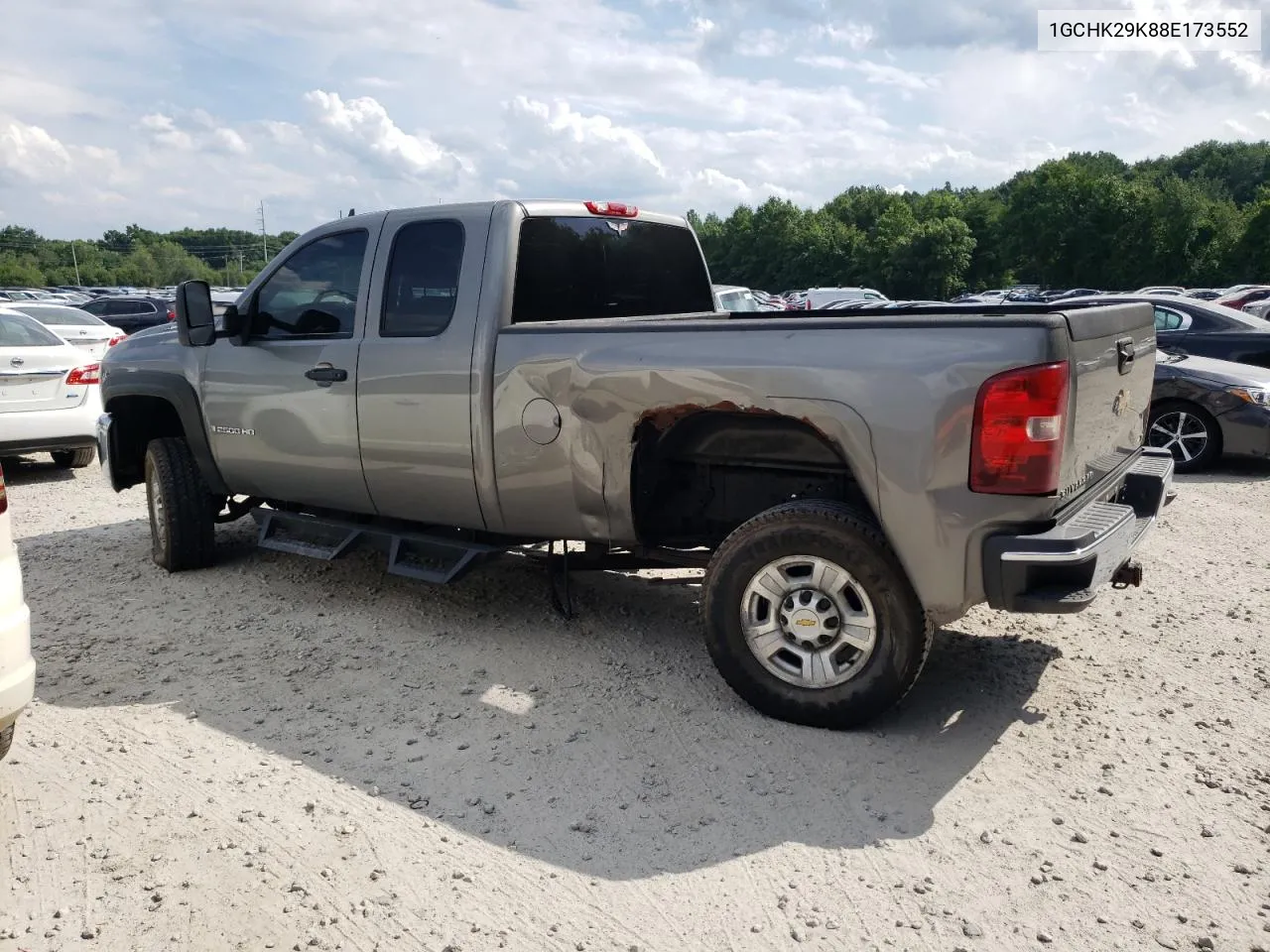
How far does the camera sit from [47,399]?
369 inches

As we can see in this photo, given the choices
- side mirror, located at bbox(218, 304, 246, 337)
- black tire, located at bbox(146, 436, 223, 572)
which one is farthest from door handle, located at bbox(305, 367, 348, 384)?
black tire, located at bbox(146, 436, 223, 572)

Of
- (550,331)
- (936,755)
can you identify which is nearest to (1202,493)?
(936,755)

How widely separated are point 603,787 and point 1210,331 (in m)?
9.67

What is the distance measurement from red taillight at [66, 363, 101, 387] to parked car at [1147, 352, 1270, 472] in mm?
9870

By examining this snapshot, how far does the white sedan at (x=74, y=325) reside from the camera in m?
14.7

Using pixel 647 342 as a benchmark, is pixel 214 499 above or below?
below

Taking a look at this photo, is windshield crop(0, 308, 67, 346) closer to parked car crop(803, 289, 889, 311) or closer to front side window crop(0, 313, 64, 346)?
front side window crop(0, 313, 64, 346)

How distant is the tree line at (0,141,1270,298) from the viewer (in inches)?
2450

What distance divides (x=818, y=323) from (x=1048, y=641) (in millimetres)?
2263

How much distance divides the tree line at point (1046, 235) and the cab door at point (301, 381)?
39135mm

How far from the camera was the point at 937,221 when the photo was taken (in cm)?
8125

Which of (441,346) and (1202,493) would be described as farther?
(1202,493)

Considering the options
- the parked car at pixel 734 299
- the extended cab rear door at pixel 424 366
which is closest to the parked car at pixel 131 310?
the parked car at pixel 734 299

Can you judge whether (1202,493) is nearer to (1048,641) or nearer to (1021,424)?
(1048,641)
